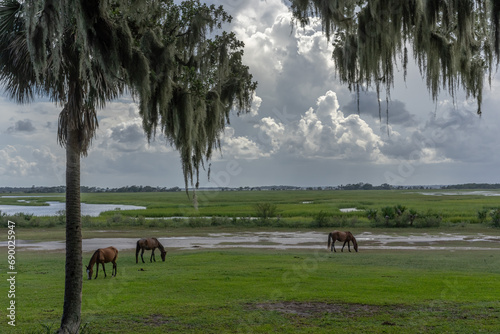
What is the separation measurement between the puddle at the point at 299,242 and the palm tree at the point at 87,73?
20.0 metres

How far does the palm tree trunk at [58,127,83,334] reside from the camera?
6.74 meters

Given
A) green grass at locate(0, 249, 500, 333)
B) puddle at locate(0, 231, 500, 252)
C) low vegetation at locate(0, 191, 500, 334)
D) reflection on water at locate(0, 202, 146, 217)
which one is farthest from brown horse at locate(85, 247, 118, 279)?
reflection on water at locate(0, 202, 146, 217)

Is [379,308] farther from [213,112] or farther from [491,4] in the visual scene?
[491,4]

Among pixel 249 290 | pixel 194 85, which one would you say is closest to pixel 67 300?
pixel 194 85

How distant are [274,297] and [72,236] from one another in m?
6.39

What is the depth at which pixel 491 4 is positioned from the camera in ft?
16.2

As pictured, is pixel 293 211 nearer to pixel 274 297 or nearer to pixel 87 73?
pixel 274 297

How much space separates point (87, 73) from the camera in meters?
6.74

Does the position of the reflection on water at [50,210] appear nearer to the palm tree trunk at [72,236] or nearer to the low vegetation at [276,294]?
the low vegetation at [276,294]

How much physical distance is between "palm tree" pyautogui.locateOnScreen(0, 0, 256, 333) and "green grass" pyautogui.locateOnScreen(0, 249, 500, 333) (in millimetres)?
2995

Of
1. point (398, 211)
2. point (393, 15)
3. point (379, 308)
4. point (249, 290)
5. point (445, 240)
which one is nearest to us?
point (393, 15)

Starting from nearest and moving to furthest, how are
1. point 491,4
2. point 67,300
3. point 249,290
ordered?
point 491,4 → point 67,300 → point 249,290

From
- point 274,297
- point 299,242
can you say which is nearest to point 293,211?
point 299,242

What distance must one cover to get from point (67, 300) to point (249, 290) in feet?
21.5
